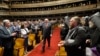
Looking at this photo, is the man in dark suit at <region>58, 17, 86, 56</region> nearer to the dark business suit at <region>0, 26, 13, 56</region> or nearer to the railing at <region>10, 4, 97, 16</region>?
the dark business suit at <region>0, 26, 13, 56</region>

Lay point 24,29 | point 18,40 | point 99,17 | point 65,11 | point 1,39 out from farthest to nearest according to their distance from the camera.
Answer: point 65,11 → point 24,29 → point 18,40 → point 1,39 → point 99,17

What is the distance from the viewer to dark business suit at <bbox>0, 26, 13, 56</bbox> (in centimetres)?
862

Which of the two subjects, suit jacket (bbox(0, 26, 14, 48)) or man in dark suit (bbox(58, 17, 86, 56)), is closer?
man in dark suit (bbox(58, 17, 86, 56))

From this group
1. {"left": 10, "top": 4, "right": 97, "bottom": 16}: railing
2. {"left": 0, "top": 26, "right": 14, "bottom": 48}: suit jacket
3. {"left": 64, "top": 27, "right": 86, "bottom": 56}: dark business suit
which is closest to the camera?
{"left": 64, "top": 27, "right": 86, "bottom": 56}: dark business suit

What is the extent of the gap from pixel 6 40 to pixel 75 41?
14.3ft

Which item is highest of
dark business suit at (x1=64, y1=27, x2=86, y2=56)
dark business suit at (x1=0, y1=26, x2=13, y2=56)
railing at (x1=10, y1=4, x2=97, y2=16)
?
dark business suit at (x1=64, y1=27, x2=86, y2=56)

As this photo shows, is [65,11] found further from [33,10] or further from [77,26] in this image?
[77,26]

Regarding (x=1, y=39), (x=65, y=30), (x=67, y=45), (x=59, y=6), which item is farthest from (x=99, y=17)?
(x=59, y=6)

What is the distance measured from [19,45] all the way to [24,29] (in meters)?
2.29

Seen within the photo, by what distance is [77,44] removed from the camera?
16.4 ft

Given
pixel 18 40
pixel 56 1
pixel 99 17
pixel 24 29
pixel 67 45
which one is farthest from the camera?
pixel 56 1

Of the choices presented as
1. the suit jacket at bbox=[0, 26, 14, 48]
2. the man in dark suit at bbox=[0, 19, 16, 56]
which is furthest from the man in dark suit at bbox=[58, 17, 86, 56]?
the suit jacket at bbox=[0, 26, 14, 48]

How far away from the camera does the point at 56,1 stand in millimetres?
43969

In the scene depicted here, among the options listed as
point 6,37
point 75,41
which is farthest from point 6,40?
point 75,41
